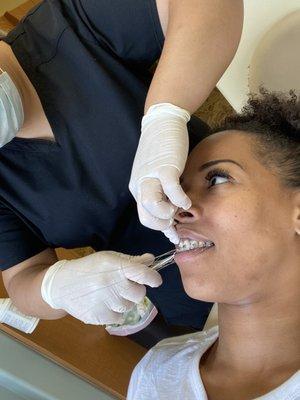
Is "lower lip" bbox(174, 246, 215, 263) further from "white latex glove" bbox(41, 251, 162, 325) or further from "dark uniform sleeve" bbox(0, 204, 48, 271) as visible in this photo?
"dark uniform sleeve" bbox(0, 204, 48, 271)

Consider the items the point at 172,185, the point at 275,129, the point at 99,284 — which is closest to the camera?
the point at 172,185

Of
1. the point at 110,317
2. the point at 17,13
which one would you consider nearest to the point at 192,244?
the point at 110,317

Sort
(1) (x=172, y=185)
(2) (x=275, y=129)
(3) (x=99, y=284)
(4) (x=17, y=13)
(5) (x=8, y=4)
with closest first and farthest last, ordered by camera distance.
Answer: (1) (x=172, y=185)
(3) (x=99, y=284)
(2) (x=275, y=129)
(4) (x=17, y=13)
(5) (x=8, y=4)

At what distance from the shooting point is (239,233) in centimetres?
91

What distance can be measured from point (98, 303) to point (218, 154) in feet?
1.22

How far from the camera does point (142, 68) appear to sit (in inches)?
46.5

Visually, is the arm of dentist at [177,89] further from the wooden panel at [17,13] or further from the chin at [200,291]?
the wooden panel at [17,13]

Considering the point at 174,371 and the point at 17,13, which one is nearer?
the point at 174,371

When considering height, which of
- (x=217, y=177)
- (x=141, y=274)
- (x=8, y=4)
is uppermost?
(x=8, y=4)

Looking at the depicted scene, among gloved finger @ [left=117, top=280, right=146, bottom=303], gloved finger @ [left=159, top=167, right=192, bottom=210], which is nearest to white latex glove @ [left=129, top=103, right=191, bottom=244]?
gloved finger @ [left=159, top=167, right=192, bottom=210]

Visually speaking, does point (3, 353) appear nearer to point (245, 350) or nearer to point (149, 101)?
point (245, 350)

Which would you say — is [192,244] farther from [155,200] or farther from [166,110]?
[166,110]

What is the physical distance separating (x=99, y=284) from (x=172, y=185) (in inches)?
9.8

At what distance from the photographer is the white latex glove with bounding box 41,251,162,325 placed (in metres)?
0.95
